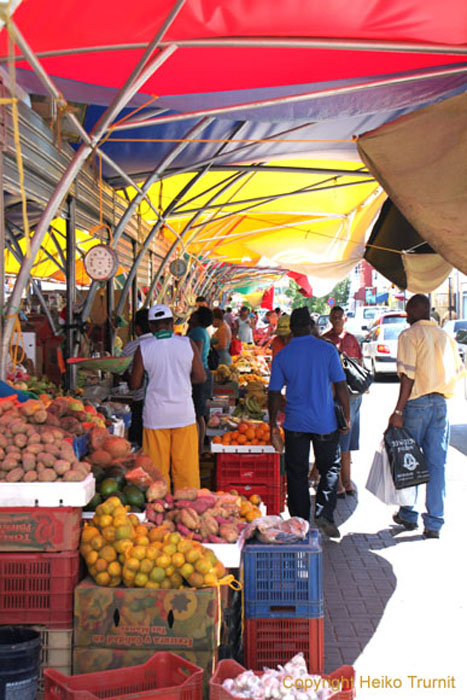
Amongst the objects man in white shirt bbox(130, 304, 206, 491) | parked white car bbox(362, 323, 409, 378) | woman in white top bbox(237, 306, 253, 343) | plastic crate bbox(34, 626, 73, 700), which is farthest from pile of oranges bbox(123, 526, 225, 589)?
parked white car bbox(362, 323, 409, 378)

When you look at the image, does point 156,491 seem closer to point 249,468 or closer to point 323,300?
point 249,468

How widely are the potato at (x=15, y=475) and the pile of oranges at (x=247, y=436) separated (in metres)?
3.36

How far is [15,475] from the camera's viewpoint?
3832 mm

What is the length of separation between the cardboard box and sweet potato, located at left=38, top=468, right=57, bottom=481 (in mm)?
542

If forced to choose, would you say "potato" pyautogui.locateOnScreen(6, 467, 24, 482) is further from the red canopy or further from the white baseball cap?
the white baseball cap

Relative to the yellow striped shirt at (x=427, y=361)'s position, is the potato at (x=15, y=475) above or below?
below

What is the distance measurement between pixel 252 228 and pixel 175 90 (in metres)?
11.7

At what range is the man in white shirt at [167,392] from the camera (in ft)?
21.0

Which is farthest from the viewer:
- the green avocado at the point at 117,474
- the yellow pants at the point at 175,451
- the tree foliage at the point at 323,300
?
the tree foliage at the point at 323,300

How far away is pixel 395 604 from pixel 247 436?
2.21 metres

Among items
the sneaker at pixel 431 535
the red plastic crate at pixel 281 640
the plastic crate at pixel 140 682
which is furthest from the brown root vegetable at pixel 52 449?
the sneaker at pixel 431 535

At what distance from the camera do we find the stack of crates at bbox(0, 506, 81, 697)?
3725mm

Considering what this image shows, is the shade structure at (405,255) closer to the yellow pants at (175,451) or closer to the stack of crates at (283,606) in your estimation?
the yellow pants at (175,451)

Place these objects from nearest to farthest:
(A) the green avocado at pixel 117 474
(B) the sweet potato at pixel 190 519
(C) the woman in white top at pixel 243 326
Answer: (B) the sweet potato at pixel 190 519 → (A) the green avocado at pixel 117 474 → (C) the woman in white top at pixel 243 326
